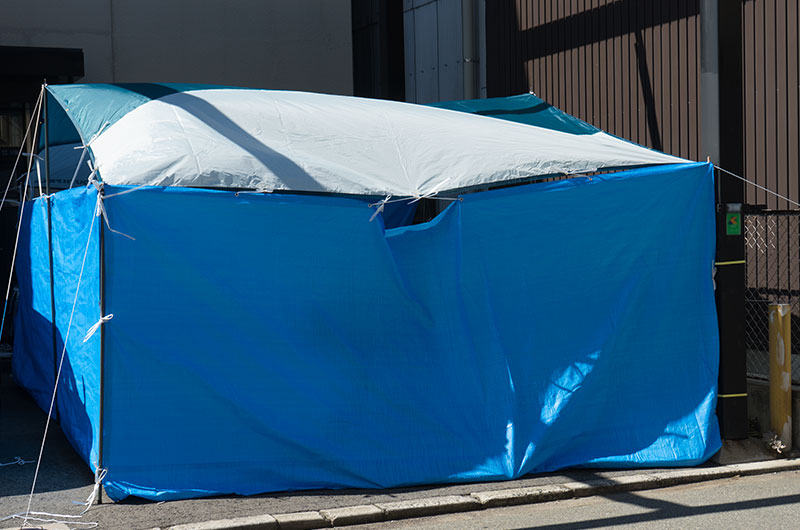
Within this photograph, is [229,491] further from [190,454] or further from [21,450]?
[21,450]

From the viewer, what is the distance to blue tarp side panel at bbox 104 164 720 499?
630 cm

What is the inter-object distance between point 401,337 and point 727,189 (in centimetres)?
296

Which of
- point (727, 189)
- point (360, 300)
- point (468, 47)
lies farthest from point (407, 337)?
point (468, 47)

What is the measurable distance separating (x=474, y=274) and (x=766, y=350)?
4.03 m

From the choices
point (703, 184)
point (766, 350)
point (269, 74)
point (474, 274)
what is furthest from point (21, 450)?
point (269, 74)

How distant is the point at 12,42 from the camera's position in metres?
13.2

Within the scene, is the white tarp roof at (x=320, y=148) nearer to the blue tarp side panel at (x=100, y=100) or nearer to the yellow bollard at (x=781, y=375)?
the blue tarp side panel at (x=100, y=100)

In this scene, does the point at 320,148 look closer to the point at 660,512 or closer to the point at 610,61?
the point at 660,512

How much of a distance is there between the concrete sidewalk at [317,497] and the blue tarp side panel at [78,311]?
0.33 meters

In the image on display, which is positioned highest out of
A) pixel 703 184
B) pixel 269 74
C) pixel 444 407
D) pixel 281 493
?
pixel 269 74

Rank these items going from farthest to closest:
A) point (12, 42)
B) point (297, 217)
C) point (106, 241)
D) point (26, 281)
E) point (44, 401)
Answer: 1. point (12, 42)
2. point (26, 281)
3. point (44, 401)
4. point (297, 217)
5. point (106, 241)

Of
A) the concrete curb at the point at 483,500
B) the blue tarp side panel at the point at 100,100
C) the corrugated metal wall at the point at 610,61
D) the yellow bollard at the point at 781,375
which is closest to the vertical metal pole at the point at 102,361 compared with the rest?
the concrete curb at the point at 483,500

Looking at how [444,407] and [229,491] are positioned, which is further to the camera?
[444,407]

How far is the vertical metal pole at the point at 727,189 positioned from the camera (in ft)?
24.4
